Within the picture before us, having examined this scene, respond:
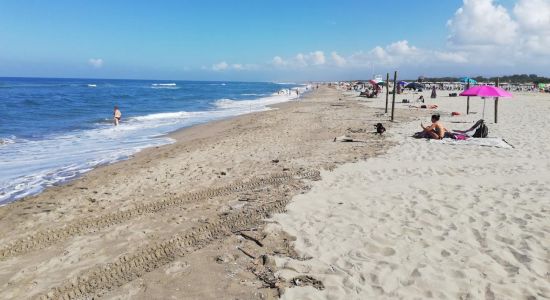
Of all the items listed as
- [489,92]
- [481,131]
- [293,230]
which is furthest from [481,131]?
[293,230]

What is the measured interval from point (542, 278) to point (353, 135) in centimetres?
937

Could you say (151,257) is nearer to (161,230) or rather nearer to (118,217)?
(161,230)

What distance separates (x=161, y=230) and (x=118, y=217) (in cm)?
105

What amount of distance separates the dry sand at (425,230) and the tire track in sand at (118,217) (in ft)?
3.09

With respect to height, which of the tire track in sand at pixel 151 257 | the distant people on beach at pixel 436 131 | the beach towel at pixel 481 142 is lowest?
the tire track in sand at pixel 151 257

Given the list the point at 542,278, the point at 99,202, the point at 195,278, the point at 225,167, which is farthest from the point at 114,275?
the point at 225,167

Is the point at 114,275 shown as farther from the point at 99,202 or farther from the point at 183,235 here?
the point at 99,202

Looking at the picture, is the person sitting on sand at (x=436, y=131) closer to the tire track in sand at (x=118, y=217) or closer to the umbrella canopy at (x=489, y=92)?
Answer: the umbrella canopy at (x=489, y=92)

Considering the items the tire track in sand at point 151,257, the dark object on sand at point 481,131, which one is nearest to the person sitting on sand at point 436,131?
the dark object on sand at point 481,131

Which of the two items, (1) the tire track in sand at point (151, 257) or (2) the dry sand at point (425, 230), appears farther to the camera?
(1) the tire track in sand at point (151, 257)

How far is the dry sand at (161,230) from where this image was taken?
4.00 m

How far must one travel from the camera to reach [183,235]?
17.1ft

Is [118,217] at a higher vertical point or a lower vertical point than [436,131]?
lower

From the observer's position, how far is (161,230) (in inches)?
215
